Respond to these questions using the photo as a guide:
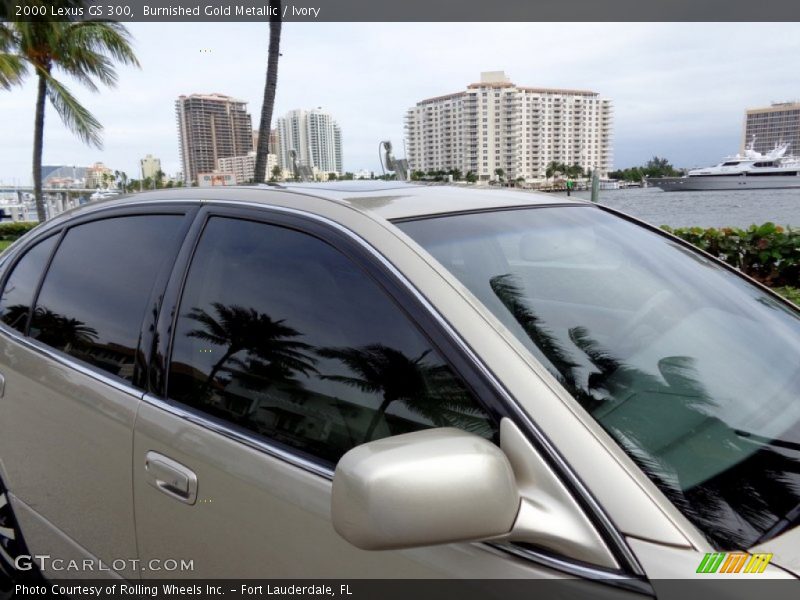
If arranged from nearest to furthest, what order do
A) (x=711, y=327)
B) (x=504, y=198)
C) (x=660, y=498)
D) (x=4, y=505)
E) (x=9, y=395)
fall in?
(x=660, y=498), (x=711, y=327), (x=504, y=198), (x=9, y=395), (x=4, y=505)

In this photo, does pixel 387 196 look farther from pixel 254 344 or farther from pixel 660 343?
pixel 660 343

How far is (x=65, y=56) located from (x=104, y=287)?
18852 millimetres

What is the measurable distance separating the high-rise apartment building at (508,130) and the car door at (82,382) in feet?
73.2

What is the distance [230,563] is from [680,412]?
A: 1040 mm

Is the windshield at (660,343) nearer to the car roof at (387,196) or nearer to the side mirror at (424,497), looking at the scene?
the car roof at (387,196)

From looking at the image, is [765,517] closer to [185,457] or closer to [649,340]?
[649,340]

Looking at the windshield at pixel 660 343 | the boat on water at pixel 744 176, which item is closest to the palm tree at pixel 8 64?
the windshield at pixel 660 343

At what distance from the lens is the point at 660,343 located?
1.51 metres

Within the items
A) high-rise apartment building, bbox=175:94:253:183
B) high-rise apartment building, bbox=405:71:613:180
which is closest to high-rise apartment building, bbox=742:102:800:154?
high-rise apartment building, bbox=405:71:613:180

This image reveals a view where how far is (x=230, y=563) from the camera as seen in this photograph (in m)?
1.43

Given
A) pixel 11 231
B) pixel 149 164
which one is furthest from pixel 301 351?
pixel 149 164

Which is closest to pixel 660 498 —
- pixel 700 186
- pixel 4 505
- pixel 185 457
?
pixel 185 457

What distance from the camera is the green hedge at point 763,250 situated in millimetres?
6348

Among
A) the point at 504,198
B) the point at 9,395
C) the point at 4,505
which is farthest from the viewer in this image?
the point at 4,505
